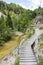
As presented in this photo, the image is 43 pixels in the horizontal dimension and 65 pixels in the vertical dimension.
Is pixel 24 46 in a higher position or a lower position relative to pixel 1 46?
higher

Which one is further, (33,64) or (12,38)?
(12,38)

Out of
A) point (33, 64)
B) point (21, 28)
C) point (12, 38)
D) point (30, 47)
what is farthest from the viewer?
point (21, 28)

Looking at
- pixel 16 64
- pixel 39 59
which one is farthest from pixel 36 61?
pixel 16 64

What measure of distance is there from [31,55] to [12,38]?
30.0 metres

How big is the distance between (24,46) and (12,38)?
26198 mm

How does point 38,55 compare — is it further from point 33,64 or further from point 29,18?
point 29,18

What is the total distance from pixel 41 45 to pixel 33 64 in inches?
83.2

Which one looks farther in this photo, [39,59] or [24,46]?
[24,46]

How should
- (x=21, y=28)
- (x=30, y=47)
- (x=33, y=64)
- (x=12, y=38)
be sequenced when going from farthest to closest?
(x=21, y=28)
(x=12, y=38)
(x=30, y=47)
(x=33, y=64)

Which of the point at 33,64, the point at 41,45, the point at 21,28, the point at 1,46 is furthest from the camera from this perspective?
the point at 21,28

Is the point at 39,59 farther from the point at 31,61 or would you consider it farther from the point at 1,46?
the point at 1,46

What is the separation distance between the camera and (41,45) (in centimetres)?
2106

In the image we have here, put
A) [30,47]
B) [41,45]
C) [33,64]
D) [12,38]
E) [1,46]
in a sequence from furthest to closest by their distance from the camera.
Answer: [12,38] → [1,46] → [30,47] → [41,45] → [33,64]

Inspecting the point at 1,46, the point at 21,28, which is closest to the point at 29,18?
the point at 21,28
